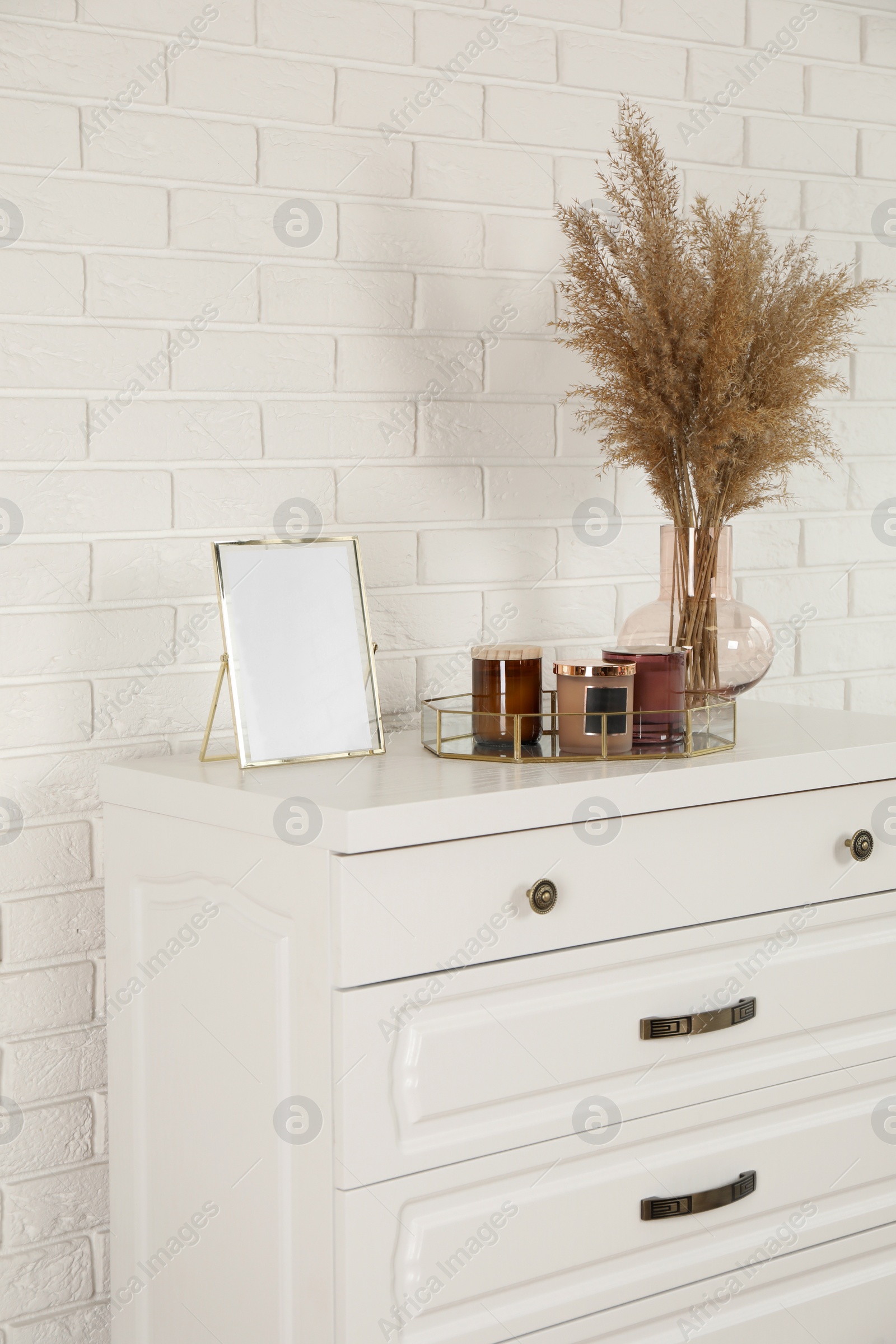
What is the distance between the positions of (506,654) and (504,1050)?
0.45 metres

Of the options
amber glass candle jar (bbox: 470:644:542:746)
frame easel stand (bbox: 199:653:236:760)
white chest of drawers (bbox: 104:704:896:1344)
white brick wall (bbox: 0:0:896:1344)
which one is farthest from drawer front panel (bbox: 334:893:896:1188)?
white brick wall (bbox: 0:0:896:1344)

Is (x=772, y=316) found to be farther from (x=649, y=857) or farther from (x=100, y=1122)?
(x=100, y=1122)

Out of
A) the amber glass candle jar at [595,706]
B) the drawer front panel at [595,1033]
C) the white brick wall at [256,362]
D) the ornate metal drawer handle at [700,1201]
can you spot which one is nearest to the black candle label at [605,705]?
the amber glass candle jar at [595,706]

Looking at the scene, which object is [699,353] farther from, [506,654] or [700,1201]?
[700,1201]

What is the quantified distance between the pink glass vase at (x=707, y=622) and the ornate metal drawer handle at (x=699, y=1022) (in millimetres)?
373

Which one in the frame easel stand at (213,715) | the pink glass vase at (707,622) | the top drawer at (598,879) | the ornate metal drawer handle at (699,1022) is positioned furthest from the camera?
the pink glass vase at (707,622)

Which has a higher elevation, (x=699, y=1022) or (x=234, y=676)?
(x=234, y=676)

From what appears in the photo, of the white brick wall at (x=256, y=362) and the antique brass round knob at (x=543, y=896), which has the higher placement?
the white brick wall at (x=256, y=362)

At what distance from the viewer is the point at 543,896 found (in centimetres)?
124

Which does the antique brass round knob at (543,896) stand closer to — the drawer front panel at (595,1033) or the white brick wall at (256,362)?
the drawer front panel at (595,1033)

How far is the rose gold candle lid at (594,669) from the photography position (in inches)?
55.7

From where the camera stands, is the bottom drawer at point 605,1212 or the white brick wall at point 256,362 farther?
the white brick wall at point 256,362

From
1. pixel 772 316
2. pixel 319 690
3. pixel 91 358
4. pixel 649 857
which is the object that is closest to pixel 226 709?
pixel 319 690

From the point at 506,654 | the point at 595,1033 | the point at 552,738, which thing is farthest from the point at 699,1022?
the point at 506,654
